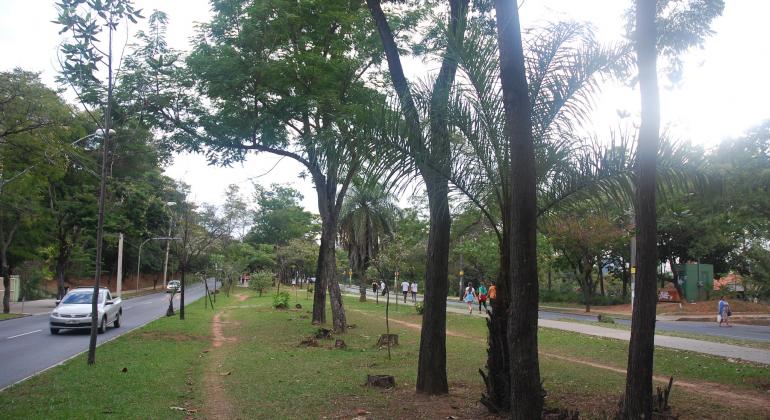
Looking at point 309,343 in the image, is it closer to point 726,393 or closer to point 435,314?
point 435,314

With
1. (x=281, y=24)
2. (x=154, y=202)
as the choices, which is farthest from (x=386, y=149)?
(x=154, y=202)

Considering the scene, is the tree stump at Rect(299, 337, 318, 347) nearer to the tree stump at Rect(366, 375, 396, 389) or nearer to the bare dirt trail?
the bare dirt trail

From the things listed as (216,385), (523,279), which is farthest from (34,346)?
(523,279)

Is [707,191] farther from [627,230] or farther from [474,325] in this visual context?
[627,230]

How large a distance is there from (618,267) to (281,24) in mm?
42876

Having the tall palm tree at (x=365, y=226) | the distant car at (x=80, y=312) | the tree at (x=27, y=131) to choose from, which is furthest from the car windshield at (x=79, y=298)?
the tall palm tree at (x=365, y=226)

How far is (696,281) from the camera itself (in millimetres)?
43438

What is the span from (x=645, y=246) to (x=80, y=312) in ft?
58.7

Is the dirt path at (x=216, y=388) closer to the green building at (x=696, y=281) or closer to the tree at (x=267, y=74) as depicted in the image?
the tree at (x=267, y=74)

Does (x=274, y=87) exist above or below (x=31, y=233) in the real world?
above

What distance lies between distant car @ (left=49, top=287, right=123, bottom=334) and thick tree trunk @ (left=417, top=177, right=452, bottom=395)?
500 inches

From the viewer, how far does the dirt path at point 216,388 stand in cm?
776

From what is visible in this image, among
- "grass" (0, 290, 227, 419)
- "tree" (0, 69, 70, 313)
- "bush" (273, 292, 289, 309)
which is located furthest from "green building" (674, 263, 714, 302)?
"tree" (0, 69, 70, 313)

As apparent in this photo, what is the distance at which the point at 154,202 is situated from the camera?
33.1 m
